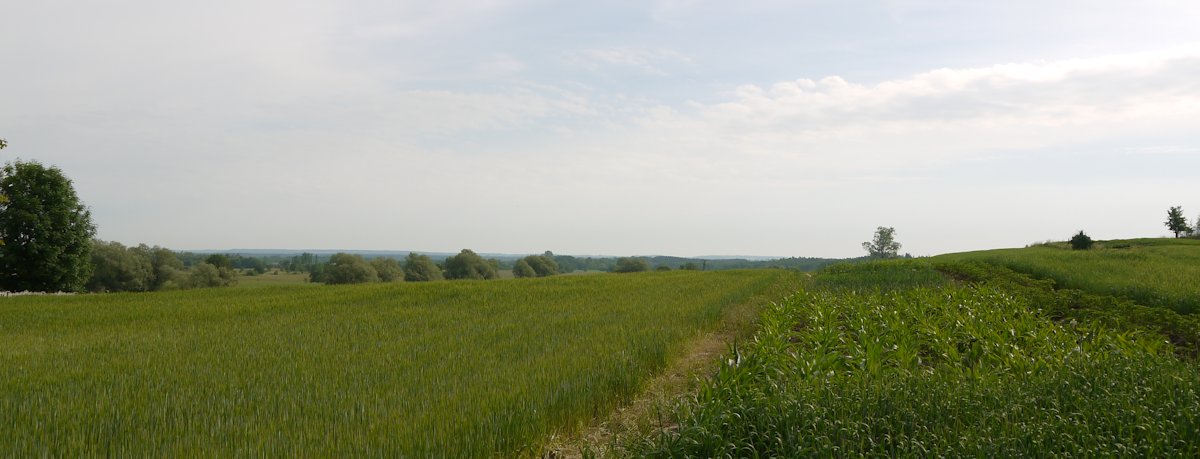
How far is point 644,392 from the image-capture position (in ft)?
25.3

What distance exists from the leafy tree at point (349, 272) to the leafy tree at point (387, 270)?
365 cm

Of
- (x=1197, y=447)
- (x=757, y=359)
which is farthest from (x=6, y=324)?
(x=1197, y=447)

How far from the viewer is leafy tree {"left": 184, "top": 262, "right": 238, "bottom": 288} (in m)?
63.7

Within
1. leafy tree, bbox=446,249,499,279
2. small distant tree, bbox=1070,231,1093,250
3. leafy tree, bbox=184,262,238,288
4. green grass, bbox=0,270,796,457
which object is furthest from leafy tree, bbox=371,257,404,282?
small distant tree, bbox=1070,231,1093,250

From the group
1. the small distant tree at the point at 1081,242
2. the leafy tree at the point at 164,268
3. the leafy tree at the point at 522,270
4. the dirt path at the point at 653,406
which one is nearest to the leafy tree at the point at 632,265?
the leafy tree at the point at 522,270

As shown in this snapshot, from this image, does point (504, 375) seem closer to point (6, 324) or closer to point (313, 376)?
point (313, 376)

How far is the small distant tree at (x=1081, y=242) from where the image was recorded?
46950 millimetres

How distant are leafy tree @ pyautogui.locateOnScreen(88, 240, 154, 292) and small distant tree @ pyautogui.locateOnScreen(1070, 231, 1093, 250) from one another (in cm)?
8082

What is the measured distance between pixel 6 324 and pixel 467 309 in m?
11.1

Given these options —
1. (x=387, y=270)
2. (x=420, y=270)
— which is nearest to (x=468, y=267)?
(x=420, y=270)

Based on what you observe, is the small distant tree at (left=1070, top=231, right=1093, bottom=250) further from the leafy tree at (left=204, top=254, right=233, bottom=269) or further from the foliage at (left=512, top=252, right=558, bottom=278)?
the leafy tree at (left=204, top=254, right=233, bottom=269)

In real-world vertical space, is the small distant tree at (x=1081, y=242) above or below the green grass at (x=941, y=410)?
above

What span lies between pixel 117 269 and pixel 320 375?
66.1 m

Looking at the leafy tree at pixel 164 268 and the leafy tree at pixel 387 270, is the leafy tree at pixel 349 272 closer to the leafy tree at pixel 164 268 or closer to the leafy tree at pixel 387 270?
the leafy tree at pixel 387 270
